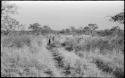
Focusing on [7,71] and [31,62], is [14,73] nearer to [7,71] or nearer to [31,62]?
[7,71]

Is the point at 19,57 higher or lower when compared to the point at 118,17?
lower

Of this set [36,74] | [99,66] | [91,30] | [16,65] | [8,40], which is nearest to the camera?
[36,74]

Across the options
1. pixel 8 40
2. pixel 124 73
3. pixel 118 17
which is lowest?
pixel 124 73

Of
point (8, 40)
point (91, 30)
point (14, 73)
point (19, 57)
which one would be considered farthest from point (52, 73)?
point (91, 30)

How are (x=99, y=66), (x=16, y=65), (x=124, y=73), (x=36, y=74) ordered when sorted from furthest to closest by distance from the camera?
(x=99, y=66), (x=16, y=65), (x=124, y=73), (x=36, y=74)

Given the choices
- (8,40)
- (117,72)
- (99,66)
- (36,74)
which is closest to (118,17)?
(99,66)

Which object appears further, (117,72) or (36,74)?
(117,72)

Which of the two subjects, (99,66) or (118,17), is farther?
(118,17)

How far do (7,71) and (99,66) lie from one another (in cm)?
426

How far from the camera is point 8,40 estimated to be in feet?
46.9

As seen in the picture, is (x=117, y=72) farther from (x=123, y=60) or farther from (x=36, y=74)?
(x=36, y=74)

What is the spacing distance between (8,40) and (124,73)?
32.7 ft

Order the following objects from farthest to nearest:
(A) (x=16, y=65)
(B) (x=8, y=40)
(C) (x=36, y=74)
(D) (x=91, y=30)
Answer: (D) (x=91, y=30), (B) (x=8, y=40), (A) (x=16, y=65), (C) (x=36, y=74)

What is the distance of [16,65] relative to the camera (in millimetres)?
7688
